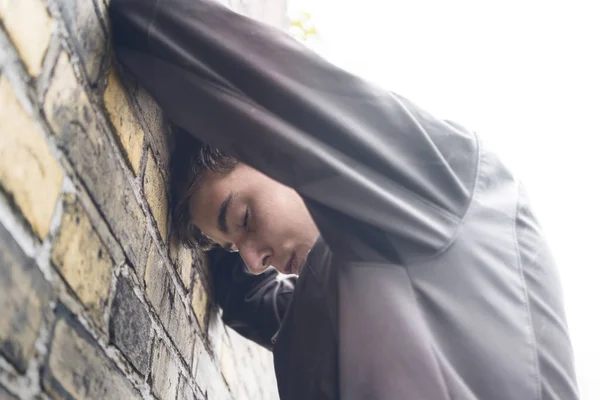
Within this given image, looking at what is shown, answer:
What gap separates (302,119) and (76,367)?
38 centimetres

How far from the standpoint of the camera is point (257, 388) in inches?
68.1

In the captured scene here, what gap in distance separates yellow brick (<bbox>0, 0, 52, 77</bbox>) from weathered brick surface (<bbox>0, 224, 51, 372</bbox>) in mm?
158

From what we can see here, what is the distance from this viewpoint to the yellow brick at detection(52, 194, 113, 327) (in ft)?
1.65

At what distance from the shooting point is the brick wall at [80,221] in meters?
0.42

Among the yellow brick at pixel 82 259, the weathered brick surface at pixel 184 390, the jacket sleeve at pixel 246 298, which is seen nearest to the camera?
the yellow brick at pixel 82 259

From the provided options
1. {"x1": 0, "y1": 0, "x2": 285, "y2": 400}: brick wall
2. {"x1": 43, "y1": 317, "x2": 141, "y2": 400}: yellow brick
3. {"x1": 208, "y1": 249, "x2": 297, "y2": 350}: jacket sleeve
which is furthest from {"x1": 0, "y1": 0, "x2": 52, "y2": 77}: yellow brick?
{"x1": 208, "y1": 249, "x2": 297, "y2": 350}: jacket sleeve

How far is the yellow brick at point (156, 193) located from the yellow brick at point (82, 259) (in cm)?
22

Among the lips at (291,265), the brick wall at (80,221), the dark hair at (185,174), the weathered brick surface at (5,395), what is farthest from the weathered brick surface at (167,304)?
the weathered brick surface at (5,395)

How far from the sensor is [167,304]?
2.86ft

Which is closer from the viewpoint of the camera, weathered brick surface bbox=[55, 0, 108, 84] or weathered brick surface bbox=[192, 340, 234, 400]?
weathered brick surface bbox=[55, 0, 108, 84]

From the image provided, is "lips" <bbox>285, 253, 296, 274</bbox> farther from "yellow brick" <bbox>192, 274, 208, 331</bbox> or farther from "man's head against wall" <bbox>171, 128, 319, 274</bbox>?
"yellow brick" <bbox>192, 274, 208, 331</bbox>

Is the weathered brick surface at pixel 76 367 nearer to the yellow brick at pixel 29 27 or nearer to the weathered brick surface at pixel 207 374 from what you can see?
the yellow brick at pixel 29 27

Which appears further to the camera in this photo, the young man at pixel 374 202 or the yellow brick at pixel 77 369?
the young man at pixel 374 202

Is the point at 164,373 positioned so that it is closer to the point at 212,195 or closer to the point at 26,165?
the point at 212,195
